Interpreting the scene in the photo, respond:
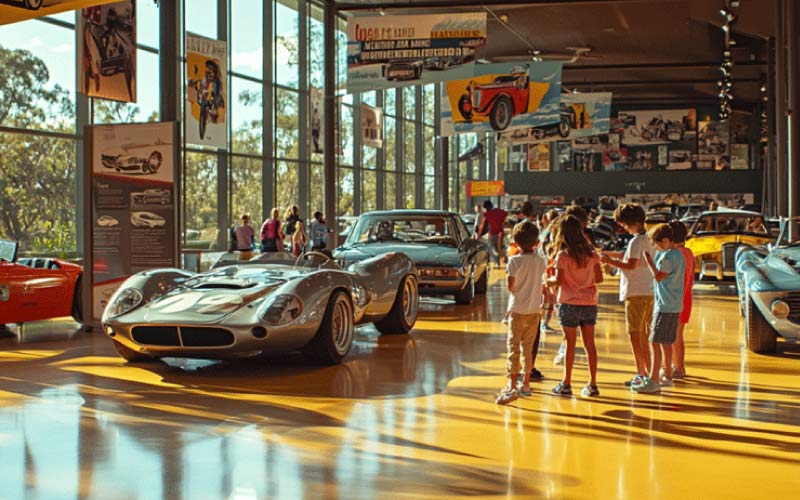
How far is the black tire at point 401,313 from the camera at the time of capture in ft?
35.9

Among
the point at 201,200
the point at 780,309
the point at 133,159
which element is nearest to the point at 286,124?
the point at 201,200

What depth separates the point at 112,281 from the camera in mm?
11391

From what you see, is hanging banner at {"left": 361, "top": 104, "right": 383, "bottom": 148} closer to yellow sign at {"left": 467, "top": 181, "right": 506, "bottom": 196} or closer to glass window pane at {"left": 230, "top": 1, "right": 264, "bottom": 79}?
glass window pane at {"left": 230, "top": 1, "right": 264, "bottom": 79}

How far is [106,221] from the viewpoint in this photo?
37.6 ft

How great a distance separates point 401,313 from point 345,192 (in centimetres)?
2146

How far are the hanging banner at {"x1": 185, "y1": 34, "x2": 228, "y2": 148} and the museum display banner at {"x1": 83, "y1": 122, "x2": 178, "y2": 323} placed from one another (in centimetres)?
690

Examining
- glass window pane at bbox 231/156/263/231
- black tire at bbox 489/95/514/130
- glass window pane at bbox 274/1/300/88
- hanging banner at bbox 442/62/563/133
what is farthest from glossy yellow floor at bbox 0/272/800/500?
glass window pane at bbox 274/1/300/88

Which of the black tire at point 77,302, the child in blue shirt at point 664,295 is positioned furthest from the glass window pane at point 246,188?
the child in blue shirt at point 664,295

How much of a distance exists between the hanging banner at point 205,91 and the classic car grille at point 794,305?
1223cm

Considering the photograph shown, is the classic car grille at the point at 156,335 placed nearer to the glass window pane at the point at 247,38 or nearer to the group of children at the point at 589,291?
the group of children at the point at 589,291

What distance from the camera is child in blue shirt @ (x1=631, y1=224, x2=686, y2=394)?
743 centimetres

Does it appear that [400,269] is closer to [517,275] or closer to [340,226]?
[517,275]

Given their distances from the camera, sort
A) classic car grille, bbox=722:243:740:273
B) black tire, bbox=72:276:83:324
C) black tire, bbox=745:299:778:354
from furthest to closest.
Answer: classic car grille, bbox=722:243:740:273 → black tire, bbox=72:276:83:324 → black tire, bbox=745:299:778:354

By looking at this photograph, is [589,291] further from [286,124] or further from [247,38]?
[286,124]
